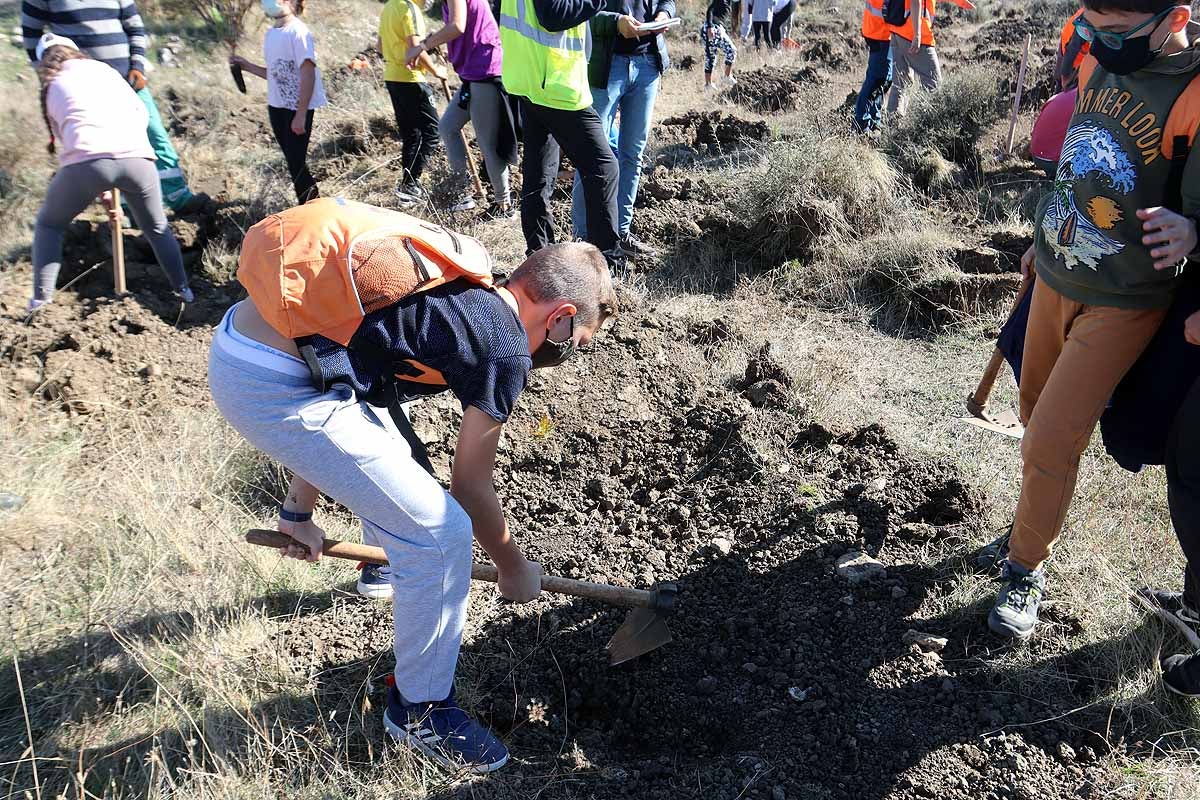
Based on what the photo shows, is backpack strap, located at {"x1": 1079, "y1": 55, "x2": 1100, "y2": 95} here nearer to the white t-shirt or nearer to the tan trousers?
the tan trousers

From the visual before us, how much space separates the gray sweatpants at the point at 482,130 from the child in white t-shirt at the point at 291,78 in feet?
2.94

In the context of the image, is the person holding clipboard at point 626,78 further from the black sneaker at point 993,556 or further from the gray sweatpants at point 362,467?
the gray sweatpants at point 362,467

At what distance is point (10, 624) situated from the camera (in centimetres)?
257

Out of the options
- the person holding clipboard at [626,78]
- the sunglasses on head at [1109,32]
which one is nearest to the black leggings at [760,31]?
the person holding clipboard at [626,78]

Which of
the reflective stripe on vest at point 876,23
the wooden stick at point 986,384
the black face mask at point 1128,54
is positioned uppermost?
the black face mask at point 1128,54

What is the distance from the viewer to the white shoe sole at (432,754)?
87.1 inches

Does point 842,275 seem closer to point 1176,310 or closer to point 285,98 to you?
point 1176,310

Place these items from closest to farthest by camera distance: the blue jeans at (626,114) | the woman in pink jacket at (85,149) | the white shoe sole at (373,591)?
the white shoe sole at (373,591)
the woman in pink jacket at (85,149)
the blue jeans at (626,114)

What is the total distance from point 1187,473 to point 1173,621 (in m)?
0.68

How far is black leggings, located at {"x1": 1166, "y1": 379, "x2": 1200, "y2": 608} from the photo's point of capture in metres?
2.08

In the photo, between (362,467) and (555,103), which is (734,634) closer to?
(362,467)

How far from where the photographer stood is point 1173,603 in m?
2.62

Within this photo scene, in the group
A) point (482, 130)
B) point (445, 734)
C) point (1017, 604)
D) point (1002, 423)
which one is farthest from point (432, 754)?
point (482, 130)

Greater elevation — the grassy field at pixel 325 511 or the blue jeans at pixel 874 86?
the blue jeans at pixel 874 86
